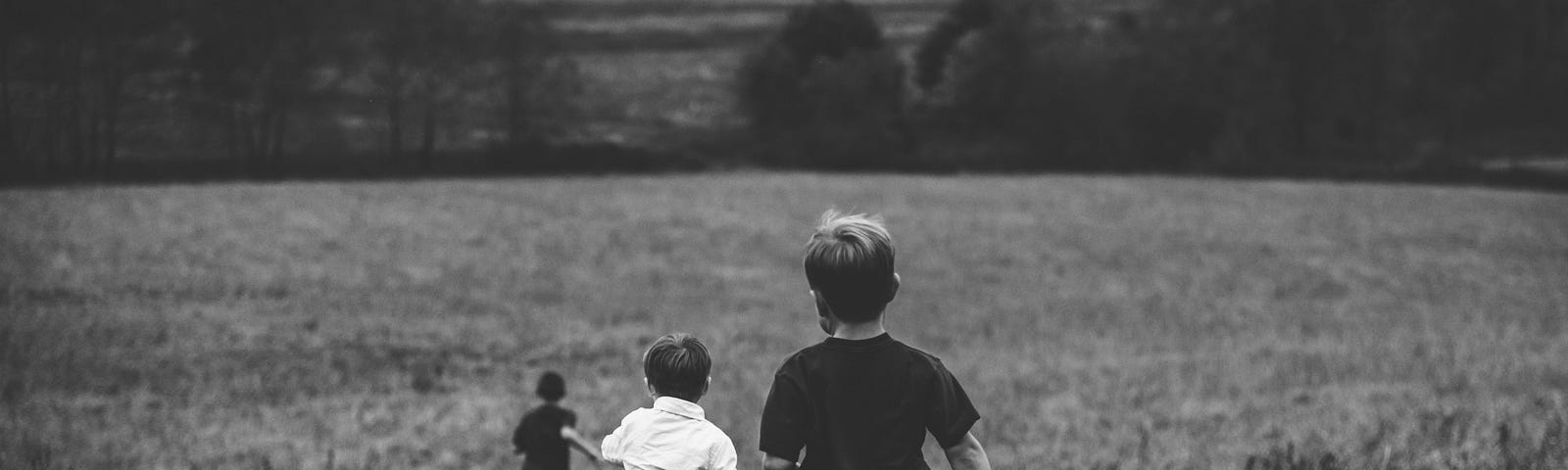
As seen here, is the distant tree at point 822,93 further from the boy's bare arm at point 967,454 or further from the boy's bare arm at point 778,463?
the boy's bare arm at point 778,463

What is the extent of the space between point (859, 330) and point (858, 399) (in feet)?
0.64

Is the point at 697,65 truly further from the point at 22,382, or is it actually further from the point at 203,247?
the point at 22,382

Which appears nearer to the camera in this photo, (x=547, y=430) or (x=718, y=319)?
(x=547, y=430)

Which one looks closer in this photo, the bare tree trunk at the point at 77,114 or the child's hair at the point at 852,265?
the child's hair at the point at 852,265

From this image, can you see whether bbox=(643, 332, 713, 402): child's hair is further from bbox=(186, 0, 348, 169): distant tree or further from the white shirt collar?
bbox=(186, 0, 348, 169): distant tree

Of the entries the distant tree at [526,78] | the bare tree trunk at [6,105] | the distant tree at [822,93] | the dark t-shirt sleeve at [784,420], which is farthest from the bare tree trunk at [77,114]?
the distant tree at [822,93]

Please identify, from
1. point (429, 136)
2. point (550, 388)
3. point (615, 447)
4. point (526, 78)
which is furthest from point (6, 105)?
point (615, 447)

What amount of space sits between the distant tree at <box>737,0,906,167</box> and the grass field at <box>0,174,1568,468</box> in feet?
57.1

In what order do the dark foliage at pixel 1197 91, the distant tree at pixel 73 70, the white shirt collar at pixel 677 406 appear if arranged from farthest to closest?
the dark foliage at pixel 1197 91 < the distant tree at pixel 73 70 < the white shirt collar at pixel 677 406

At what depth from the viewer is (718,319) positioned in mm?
16688

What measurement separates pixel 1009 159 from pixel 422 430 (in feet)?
169

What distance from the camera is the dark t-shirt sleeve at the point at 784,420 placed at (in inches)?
119

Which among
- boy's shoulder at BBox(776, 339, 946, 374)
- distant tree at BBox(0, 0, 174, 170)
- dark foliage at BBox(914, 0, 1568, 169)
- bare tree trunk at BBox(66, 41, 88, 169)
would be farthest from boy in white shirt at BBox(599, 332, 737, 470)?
dark foliage at BBox(914, 0, 1568, 169)

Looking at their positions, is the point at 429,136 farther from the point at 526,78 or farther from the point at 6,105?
the point at 6,105
